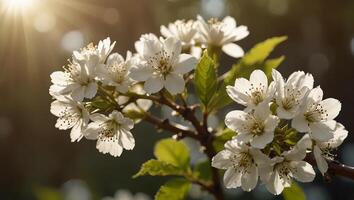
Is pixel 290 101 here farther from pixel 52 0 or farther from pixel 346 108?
pixel 346 108

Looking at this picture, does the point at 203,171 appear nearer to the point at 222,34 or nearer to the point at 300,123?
the point at 222,34

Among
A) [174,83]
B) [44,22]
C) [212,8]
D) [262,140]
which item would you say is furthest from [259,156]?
[44,22]

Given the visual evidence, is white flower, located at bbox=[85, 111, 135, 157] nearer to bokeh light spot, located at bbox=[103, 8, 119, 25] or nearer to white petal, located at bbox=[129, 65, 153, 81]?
white petal, located at bbox=[129, 65, 153, 81]

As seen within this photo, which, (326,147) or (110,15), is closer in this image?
(326,147)

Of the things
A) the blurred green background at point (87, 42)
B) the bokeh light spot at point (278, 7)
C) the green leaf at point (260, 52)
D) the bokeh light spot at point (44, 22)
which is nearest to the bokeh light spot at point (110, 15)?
the blurred green background at point (87, 42)

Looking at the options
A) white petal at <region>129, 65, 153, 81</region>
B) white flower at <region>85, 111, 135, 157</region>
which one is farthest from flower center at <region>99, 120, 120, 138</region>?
white petal at <region>129, 65, 153, 81</region>

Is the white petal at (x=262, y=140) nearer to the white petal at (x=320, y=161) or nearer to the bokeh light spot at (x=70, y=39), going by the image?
the white petal at (x=320, y=161)
